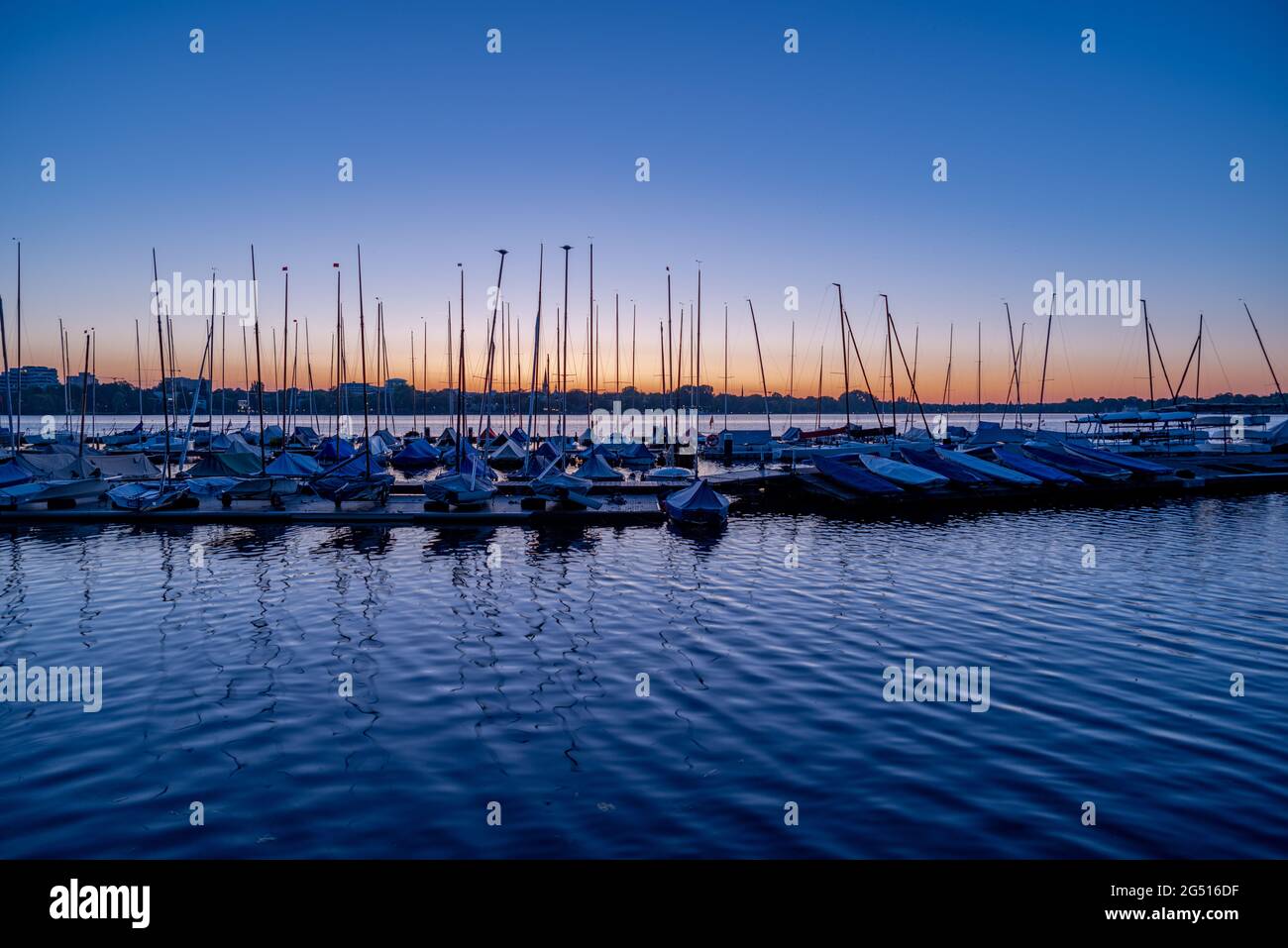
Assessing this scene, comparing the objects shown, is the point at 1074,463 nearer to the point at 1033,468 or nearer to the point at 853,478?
the point at 1033,468

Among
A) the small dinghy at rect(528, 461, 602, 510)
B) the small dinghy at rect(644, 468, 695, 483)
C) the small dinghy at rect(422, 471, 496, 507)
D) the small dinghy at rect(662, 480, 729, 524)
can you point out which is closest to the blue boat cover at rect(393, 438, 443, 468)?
the small dinghy at rect(644, 468, 695, 483)

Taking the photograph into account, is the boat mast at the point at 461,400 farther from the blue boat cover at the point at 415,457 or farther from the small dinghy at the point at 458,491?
the blue boat cover at the point at 415,457

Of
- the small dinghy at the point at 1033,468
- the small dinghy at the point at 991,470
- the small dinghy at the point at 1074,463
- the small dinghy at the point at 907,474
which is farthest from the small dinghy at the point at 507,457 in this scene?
the small dinghy at the point at 1074,463

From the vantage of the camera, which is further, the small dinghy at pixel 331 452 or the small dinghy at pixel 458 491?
the small dinghy at pixel 331 452

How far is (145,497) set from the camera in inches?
1534

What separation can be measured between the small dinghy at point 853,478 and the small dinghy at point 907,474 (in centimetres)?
50

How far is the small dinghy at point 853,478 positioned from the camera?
48.3 m

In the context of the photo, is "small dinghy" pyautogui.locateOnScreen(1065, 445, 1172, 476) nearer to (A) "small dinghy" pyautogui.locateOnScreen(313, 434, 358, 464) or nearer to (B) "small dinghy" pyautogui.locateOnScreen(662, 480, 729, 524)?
(B) "small dinghy" pyautogui.locateOnScreen(662, 480, 729, 524)

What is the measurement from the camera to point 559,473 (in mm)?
44844

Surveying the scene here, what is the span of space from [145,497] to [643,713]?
35935 mm

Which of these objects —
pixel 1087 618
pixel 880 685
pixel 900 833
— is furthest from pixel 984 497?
pixel 900 833

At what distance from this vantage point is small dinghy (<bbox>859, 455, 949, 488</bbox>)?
48.2 metres

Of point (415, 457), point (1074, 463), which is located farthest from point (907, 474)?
point (415, 457)
